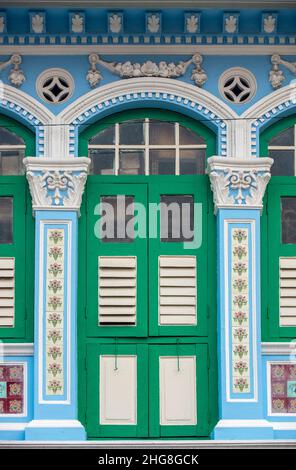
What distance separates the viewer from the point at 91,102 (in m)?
15.5

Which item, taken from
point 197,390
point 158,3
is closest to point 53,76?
point 158,3

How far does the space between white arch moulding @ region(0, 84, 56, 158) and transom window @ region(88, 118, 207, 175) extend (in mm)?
435

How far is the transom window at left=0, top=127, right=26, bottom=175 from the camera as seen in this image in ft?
51.0

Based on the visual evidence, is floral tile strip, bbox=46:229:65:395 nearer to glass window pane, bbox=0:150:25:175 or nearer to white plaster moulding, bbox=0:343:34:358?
white plaster moulding, bbox=0:343:34:358

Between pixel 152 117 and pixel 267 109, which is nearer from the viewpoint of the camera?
pixel 267 109

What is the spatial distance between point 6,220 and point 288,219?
2761mm

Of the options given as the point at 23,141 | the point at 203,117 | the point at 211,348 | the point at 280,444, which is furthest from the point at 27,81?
the point at 280,444

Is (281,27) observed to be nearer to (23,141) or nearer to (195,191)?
(195,191)

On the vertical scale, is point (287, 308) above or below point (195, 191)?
below

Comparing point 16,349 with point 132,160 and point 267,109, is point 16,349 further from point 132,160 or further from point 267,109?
Result: point 267,109

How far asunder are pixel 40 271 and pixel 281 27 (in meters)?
3.40

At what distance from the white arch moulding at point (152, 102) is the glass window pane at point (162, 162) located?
18.9 inches

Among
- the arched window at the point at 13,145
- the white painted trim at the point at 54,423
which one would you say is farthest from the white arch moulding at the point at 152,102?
the white painted trim at the point at 54,423

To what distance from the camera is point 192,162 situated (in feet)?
51.2
